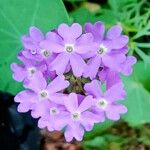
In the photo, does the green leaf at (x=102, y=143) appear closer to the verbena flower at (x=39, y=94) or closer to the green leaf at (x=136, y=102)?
the green leaf at (x=136, y=102)

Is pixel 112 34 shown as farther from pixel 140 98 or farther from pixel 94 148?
pixel 94 148

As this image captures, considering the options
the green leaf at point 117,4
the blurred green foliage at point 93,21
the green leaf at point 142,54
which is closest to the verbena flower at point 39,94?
the blurred green foliage at point 93,21

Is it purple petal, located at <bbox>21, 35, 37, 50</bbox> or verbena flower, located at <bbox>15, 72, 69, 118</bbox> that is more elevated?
purple petal, located at <bbox>21, 35, 37, 50</bbox>

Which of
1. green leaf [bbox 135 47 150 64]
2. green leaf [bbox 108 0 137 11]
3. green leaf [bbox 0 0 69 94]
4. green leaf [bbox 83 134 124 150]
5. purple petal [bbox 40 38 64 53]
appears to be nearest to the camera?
purple petal [bbox 40 38 64 53]

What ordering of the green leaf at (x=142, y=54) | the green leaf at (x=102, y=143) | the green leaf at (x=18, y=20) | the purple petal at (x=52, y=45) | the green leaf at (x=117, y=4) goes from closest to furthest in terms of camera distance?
1. the purple petal at (x=52, y=45)
2. the green leaf at (x=18, y=20)
3. the green leaf at (x=142, y=54)
4. the green leaf at (x=117, y=4)
5. the green leaf at (x=102, y=143)

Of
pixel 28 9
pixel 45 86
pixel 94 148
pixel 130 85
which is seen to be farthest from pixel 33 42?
pixel 94 148

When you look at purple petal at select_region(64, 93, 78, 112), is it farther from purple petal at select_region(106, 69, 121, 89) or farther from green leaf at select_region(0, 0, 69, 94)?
green leaf at select_region(0, 0, 69, 94)

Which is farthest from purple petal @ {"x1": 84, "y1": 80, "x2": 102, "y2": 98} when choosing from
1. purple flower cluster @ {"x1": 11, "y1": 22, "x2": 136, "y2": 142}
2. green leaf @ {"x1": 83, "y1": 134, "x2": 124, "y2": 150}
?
green leaf @ {"x1": 83, "y1": 134, "x2": 124, "y2": 150}
